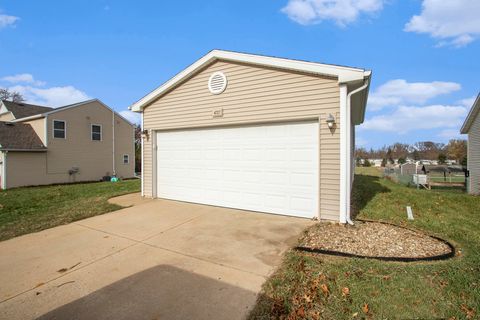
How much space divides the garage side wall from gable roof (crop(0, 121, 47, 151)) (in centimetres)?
1102

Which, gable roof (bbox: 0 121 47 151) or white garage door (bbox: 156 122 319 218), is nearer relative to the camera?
white garage door (bbox: 156 122 319 218)

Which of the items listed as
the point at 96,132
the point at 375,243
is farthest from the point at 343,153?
the point at 96,132

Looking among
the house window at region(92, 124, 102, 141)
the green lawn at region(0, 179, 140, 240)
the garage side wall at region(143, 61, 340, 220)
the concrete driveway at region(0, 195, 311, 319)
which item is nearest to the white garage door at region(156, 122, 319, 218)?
the garage side wall at region(143, 61, 340, 220)

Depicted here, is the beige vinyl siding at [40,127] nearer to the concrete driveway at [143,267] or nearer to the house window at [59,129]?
the house window at [59,129]

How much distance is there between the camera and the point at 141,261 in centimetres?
343

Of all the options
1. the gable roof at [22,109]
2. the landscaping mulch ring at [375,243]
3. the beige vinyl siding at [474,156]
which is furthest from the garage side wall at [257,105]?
→ the gable roof at [22,109]

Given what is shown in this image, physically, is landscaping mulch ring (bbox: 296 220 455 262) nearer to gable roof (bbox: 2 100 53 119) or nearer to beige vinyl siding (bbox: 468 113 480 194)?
beige vinyl siding (bbox: 468 113 480 194)

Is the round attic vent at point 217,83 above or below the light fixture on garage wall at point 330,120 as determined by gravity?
above

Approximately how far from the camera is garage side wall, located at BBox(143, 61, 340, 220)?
5059 millimetres

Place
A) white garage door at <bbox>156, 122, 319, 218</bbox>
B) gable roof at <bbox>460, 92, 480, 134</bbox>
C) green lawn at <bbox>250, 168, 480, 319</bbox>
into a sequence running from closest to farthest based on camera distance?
green lawn at <bbox>250, 168, 480, 319</bbox> < white garage door at <bbox>156, 122, 319, 218</bbox> < gable roof at <bbox>460, 92, 480, 134</bbox>

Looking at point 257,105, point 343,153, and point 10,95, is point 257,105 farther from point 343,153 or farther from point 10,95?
point 10,95

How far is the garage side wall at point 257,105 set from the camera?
5.06 meters

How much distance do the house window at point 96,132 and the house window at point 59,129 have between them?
1862 millimetres

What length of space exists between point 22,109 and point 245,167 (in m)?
19.9
